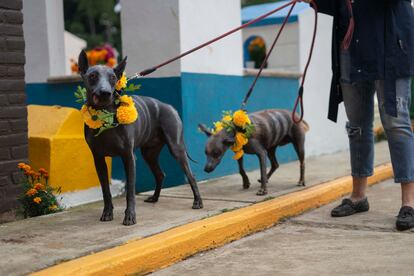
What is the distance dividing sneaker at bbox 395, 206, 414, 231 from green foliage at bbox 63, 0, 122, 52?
108 ft

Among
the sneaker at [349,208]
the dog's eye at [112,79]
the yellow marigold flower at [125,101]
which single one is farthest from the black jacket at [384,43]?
the dog's eye at [112,79]

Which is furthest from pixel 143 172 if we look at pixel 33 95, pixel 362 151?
pixel 362 151

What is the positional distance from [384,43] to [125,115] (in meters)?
2.17

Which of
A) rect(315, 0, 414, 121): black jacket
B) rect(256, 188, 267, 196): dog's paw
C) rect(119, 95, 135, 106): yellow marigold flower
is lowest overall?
rect(256, 188, 267, 196): dog's paw

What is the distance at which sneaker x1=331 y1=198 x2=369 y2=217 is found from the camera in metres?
5.20

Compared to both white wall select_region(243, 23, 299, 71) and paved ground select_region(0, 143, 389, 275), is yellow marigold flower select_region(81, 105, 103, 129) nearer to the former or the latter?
paved ground select_region(0, 143, 389, 275)

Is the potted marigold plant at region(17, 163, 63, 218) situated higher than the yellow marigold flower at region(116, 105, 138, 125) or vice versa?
the yellow marigold flower at region(116, 105, 138, 125)

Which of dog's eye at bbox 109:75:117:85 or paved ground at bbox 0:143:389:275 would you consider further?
dog's eye at bbox 109:75:117:85

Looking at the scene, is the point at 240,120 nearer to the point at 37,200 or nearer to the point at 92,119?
the point at 92,119

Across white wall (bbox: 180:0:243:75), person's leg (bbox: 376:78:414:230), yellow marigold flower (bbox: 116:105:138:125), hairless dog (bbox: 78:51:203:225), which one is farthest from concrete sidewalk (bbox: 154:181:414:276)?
white wall (bbox: 180:0:243:75)

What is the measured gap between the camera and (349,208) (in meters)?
5.22

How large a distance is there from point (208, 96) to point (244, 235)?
101 inches

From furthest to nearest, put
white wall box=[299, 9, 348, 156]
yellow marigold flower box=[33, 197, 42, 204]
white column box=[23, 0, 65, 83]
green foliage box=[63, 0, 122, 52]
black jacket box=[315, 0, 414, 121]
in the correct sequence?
green foliage box=[63, 0, 122, 52] < white wall box=[299, 9, 348, 156] < white column box=[23, 0, 65, 83] < yellow marigold flower box=[33, 197, 42, 204] < black jacket box=[315, 0, 414, 121]

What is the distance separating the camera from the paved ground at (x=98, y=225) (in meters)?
3.64
